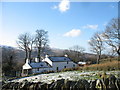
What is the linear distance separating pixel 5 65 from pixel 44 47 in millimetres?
4259

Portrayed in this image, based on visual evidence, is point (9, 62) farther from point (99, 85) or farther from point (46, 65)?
point (99, 85)

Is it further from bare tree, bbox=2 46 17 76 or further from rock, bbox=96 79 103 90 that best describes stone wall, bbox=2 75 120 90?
bare tree, bbox=2 46 17 76

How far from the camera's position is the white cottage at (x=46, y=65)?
1330cm

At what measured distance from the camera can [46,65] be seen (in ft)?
47.4

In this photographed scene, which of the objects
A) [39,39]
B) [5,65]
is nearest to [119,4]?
[39,39]

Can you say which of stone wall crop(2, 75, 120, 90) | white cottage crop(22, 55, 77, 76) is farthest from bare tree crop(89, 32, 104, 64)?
stone wall crop(2, 75, 120, 90)

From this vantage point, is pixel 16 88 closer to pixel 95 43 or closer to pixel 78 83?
pixel 78 83

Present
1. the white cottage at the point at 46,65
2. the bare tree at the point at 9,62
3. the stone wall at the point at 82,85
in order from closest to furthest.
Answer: the stone wall at the point at 82,85 < the bare tree at the point at 9,62 < the white cottage at the point at 46,65

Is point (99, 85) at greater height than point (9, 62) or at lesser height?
greater

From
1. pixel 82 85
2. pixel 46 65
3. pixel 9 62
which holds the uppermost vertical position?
pixel 82 85

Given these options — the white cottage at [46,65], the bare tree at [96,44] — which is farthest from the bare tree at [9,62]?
the bare tree at [96,44]

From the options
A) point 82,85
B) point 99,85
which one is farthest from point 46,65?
point 99,85

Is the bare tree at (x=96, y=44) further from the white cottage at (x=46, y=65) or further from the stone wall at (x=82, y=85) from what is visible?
the stone wall at (x=82, y=85)

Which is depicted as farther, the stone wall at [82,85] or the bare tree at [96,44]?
the bare tree at [96,44]
